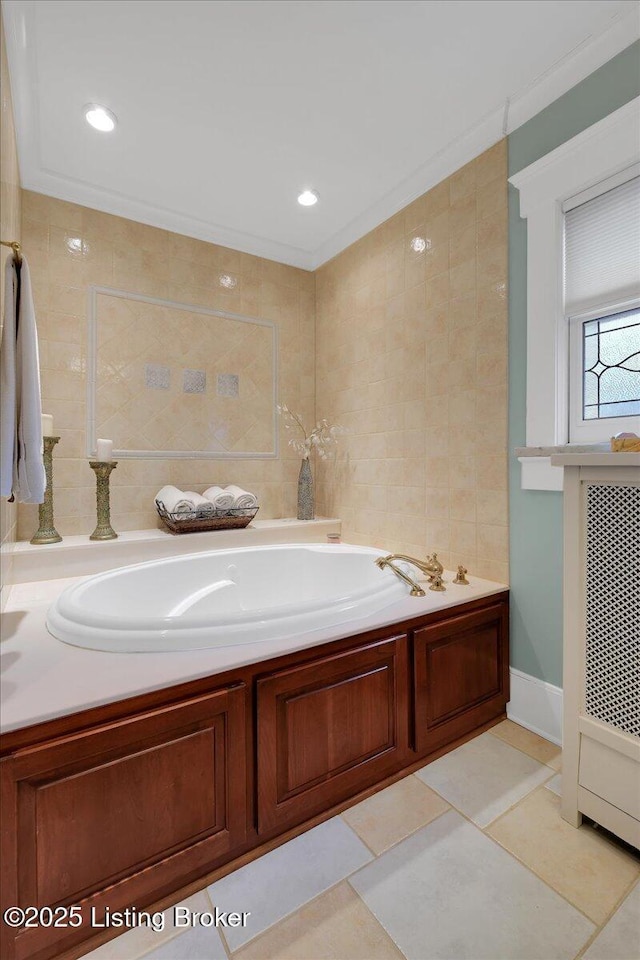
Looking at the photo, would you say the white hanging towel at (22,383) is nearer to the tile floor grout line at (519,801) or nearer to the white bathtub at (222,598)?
the white bathtub at (222,598)

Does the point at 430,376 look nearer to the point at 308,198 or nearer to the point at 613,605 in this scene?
the point at 308,198

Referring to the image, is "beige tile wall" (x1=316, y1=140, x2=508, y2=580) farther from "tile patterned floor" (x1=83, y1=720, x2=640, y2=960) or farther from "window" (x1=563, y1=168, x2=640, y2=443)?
"tile patterned floor" (x1=83, y1=720, x2=640, y2=960)

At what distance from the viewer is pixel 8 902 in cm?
91

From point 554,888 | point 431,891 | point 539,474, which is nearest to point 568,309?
point 539,474

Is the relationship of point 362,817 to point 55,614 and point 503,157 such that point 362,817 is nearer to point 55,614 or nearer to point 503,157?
point 55,614

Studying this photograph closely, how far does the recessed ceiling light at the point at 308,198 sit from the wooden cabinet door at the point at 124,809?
2.57 metres

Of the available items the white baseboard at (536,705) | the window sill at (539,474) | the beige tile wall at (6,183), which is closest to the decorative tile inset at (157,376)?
the beige tile wall at (6,183)

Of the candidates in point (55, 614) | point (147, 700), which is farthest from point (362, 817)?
point (55, 614)

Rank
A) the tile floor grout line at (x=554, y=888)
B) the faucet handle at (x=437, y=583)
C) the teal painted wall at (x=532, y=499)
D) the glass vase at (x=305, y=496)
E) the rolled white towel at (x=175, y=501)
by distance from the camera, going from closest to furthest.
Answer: the tile floor grout line at (x=554, y=888) < the teal painted wall at (x=532, y=499) < the faucet handle at (x=437, y=583) < the rolled white towel at (x=175, y=501) < the glass vase at (x=305, y=496)

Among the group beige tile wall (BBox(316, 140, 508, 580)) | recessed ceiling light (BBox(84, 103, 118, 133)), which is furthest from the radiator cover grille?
recessed ceiling light (BBox(84, 103, 118, 133))

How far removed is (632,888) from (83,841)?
1418 mm

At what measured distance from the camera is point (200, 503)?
2531 millimetres

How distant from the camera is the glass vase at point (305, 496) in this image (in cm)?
308

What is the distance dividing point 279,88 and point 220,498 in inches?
77.6
